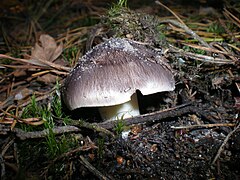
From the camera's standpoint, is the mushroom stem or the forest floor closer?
the forest floor

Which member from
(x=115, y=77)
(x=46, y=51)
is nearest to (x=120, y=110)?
(x=115, y=77)

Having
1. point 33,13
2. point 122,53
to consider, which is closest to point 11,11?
point 33,13

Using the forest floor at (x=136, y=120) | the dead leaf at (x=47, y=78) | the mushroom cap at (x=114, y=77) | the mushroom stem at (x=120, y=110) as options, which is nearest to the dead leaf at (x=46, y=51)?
the forest floor at (x=136, y=120)

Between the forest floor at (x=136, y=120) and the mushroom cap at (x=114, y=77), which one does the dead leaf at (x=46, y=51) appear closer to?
the forest floor at (x=136, y=120)

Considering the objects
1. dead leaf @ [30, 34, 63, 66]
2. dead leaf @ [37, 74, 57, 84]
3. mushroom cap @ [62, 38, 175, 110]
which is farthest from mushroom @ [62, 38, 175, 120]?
dead leaf @ [30, 34, 63, 66]

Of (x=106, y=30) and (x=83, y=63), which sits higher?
(x=106, y=30)

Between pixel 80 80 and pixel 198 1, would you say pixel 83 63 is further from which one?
pixel 198 1

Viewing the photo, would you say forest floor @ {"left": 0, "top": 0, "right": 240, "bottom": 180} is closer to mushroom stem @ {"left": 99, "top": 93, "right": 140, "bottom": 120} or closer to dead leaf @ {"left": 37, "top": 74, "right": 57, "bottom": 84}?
dead leaf @ {"left": 37, "top": 74, "right": 57, "bottom": 84}

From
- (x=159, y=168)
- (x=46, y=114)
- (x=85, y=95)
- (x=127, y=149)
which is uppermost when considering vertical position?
(x=85, y=95)
